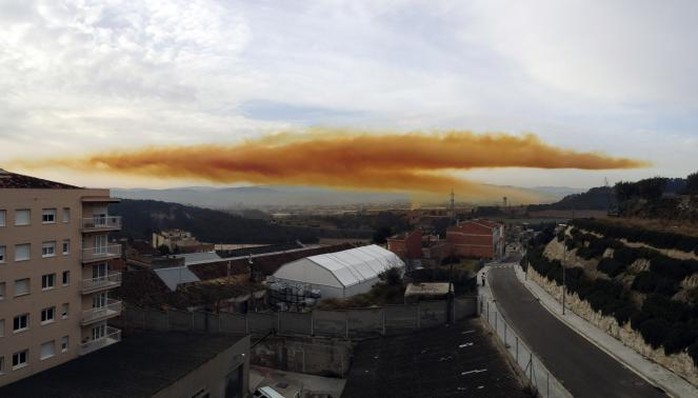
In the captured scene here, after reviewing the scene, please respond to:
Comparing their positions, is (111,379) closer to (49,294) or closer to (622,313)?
(49,294)

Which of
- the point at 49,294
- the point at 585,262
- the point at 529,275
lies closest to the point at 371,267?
the point at 529,275

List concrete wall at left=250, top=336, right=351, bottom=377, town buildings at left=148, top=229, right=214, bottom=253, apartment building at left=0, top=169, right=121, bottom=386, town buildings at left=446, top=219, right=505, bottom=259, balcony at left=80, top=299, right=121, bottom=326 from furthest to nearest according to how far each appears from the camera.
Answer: town buildings at left=148, top=229, right=214, bottom=253 → town buildings at left=446, top=219, right=505, bottom=259 → concrete wall at left=250, top=336, right=351, bottom=377 → balcony at left=80, top=299, right=121, bottom=326 → apartment building at left=0, top=169, right=121, bottom=386

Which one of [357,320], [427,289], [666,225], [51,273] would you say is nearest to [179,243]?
[427,289]

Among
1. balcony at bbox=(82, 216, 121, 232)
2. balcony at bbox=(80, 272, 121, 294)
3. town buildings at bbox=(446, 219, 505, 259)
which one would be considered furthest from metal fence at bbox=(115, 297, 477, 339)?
town buildings at bbox=(446, 219, 505, 259)

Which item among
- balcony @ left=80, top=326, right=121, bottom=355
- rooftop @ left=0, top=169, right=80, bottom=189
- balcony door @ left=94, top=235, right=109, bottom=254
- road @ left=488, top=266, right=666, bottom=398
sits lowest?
balcony @ left=80, top=326, right=121, bottom=355

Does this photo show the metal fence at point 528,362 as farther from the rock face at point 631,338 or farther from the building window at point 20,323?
the building window at point 20,323

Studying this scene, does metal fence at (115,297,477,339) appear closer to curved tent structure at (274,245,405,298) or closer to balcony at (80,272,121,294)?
balcony at (80,272,121,294)

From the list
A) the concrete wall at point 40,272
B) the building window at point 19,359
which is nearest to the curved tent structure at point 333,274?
the concrete wall at point 40,272
